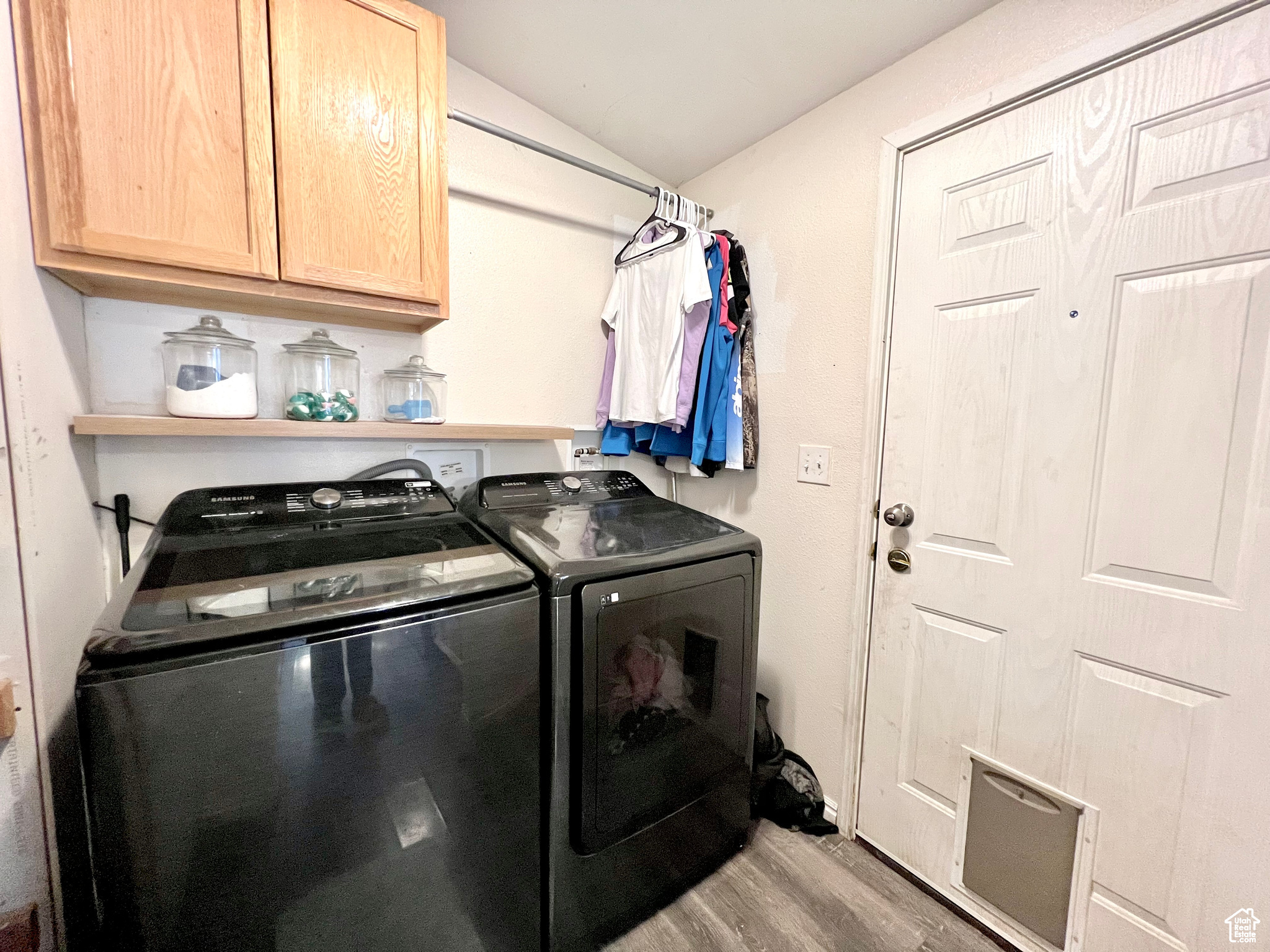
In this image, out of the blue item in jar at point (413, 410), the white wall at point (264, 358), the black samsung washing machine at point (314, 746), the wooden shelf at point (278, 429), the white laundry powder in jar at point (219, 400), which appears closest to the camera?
the black samsung washing machine at point (314, 746)

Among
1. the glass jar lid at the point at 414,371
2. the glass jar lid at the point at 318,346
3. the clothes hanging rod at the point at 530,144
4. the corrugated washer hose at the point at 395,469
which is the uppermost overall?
the clothes hanging rod at the point at 530,144

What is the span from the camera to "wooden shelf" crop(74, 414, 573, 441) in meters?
1.07

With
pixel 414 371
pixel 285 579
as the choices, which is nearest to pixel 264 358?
pixel 414 371

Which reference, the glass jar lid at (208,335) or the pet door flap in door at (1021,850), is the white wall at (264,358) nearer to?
the glass jar lid at (208,335)

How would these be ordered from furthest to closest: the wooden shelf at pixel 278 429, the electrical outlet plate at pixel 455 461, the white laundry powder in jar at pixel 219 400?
1. the electrical outlet plate at pixel 455 461
2. the white laundry powder in jar at pixel 219 400
3. the wooden shelf at pixel 278 429

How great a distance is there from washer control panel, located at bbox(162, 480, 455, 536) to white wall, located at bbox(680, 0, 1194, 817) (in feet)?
3.81

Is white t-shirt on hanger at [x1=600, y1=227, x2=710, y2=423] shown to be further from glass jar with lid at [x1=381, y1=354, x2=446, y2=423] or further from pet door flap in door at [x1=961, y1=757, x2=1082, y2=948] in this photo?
pet door flap in door at [x1=961, y1=757, x2=1082, y2=948]

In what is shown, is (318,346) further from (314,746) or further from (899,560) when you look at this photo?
(899,560)

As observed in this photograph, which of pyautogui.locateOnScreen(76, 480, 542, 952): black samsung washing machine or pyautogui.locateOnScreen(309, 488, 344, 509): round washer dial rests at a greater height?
pyautogui.locateOnScreen(309, 488, 344, 509): round washer dial

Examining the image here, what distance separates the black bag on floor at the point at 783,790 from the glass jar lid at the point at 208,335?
1866 millimetres

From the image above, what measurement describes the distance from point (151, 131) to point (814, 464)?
183 cm

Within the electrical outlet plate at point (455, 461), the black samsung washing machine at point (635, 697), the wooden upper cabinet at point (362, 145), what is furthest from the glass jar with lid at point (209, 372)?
the black samsung washing machine at point (635, 697)

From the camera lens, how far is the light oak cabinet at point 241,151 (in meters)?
0.93

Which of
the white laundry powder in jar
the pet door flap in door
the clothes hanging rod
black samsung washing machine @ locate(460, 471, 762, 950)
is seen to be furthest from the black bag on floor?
the clothes hanging rod
